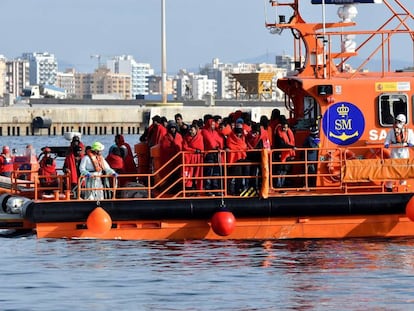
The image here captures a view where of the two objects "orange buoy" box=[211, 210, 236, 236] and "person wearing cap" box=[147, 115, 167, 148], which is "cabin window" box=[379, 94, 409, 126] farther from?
"person wearing cap" box=[147, 115, 167, 148]

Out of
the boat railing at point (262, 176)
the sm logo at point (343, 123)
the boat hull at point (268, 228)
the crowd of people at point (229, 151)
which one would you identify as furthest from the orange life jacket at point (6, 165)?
the sm logo at point (343, 123)

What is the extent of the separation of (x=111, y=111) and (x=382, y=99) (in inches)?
2786

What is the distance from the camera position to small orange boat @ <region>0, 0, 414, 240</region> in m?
17.2

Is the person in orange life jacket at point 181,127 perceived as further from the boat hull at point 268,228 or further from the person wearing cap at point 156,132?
the boat hull at point 268,228

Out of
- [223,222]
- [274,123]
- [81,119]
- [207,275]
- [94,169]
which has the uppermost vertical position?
[81,119]

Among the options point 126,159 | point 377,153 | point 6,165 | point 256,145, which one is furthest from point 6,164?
point 377,153

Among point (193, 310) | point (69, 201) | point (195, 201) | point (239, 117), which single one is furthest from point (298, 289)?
point (239, 117)

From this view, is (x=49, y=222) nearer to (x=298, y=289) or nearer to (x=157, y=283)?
(x=157, y=283)

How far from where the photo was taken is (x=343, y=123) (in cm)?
1791

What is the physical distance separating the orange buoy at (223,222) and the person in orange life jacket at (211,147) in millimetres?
744

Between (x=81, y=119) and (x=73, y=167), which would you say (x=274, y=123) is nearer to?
(x=73, y=167)

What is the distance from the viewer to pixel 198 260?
1644 centimetres

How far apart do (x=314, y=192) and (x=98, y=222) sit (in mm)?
3198

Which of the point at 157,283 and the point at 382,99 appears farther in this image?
the point at 382,99
